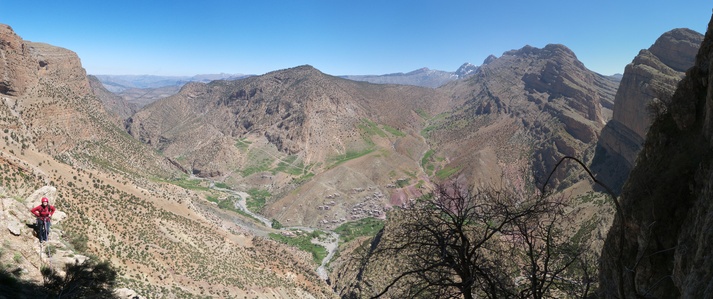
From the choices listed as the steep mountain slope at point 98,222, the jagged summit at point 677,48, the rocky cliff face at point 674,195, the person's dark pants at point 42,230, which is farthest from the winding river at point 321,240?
the jagged summit at point 677,48

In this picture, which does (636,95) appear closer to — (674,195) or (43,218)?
(674,195)

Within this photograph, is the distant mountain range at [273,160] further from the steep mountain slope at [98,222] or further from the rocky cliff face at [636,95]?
the rocky cliff face at [636,95]

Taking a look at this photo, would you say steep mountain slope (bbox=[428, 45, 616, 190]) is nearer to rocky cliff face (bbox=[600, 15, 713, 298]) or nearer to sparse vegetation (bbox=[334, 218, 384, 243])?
sparse vegetation (bbox=[334, 218, 384, 243])

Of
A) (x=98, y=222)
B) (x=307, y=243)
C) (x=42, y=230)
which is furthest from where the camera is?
(x=307, y=243)

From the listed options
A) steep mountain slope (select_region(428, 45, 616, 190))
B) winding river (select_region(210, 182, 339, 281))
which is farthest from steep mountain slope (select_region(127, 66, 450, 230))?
steep mountain slope (select_region(428, 45, 616, 190))

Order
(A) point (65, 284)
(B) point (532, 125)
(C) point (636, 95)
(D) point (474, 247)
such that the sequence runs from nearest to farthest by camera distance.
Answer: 1. (D) point (474, 247)
2. (A) point (65, 284)
3. (C) point (636, 95)
4. (B) point (532, 125)

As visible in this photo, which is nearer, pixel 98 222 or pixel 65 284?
pixel 65 284

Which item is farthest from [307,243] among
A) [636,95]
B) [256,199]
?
[636,95]
